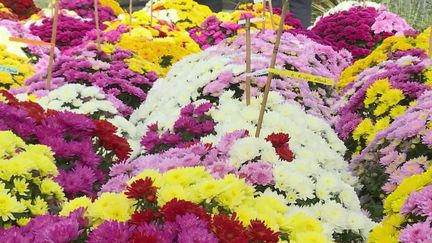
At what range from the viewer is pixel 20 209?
2717 millimetres

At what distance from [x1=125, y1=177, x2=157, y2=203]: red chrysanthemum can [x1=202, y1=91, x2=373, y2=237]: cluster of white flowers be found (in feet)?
2.38

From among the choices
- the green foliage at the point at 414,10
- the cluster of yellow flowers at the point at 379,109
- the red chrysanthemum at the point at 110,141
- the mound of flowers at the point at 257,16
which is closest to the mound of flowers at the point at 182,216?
the red chrysanthemum at the point at 110,141

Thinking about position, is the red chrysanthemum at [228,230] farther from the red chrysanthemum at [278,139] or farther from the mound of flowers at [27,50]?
the mound of flowers at [27,50]

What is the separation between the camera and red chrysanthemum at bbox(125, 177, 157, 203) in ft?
8.06

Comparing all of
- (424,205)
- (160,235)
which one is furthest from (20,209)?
(424,205)

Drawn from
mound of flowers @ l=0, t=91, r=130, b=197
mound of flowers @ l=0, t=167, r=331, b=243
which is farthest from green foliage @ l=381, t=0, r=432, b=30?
mound of flowers @ l=0, t=167, r=331, b=243

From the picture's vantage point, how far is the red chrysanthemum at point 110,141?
12.5 feet

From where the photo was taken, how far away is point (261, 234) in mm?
2266

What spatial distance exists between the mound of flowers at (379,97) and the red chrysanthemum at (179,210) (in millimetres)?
2556

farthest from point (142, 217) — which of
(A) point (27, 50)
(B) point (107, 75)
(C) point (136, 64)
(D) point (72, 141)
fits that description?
(A) point (27, 50)

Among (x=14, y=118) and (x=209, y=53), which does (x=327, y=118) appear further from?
(x=14, y=118)

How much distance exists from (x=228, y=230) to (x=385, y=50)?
4.58 m

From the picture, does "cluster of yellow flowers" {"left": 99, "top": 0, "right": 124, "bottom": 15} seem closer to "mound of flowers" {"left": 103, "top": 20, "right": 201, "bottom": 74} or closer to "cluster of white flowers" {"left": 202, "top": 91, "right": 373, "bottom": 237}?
"mound of flowers" {"left": 103, "top": 20, "right": 201, "bottom": 74}

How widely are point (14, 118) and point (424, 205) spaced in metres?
2.22
